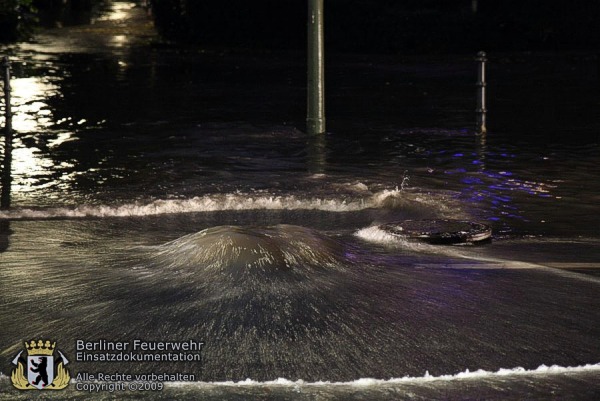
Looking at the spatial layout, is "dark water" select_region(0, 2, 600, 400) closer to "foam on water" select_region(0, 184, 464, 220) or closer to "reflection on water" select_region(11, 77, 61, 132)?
"foam on water" select_region(0, 184, 464, 220)

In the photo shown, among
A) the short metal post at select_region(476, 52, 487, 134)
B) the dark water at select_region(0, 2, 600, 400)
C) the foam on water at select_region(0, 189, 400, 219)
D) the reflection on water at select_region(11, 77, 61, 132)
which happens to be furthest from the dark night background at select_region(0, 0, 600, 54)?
the foam on water at select_region(0, 189, 400, 219)

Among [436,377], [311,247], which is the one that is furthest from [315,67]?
[436,377]

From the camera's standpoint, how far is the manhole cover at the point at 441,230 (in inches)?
348

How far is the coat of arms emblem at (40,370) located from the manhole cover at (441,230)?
144 inches

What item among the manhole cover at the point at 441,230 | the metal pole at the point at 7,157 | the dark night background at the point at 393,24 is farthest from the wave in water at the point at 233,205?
the dark night background at the point at 393,24

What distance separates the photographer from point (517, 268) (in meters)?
7.84

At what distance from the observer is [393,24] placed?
36.8 metres

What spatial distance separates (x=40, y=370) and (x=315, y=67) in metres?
10.1

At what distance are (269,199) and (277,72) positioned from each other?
18494mm

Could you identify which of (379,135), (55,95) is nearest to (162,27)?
(55,95)

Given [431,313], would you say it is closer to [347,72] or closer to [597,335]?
[597,335]

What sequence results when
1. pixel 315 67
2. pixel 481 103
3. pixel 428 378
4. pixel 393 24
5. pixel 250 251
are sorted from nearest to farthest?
1. pixel 428 378
2. pixel 250 251
3. pixel 315 67
4. pixel 481 103
5. pixel 393 24

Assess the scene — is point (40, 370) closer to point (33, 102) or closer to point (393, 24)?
point (33, 102)

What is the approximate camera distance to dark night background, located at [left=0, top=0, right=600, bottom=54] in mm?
35562
